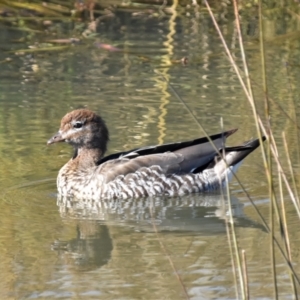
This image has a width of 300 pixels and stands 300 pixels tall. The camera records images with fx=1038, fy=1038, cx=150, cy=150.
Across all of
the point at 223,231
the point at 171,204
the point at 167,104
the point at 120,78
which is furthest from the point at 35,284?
the point at 120,78

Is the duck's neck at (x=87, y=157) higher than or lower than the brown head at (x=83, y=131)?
lower

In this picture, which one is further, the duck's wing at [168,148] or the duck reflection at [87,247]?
the duck's wing at [168,148]

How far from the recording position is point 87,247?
7.66 metres

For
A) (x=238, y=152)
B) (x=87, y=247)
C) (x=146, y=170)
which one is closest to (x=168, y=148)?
(x=146, y=170)

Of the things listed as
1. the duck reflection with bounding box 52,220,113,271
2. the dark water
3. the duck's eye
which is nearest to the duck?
the duck's eye

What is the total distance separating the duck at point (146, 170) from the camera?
9219 mm

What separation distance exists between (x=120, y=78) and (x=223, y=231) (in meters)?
5.13

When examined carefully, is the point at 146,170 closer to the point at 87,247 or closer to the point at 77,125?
the point at 77,125

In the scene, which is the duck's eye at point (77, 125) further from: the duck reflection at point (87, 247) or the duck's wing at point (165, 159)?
the duck reflection at point (87, 247)

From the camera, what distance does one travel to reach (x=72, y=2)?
15.3 meters

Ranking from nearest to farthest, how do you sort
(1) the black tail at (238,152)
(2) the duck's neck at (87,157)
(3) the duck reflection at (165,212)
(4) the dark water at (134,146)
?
(4) the dark water at (134,146) → (3) the duck reflection at (165,212) → (1) the black tail at (238,152) → (2) the duck's neck at (87,157)

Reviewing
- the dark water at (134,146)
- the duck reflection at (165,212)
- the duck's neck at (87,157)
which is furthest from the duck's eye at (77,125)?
the duck reflection at (165,212)

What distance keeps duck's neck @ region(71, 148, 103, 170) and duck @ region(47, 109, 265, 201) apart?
0.01m

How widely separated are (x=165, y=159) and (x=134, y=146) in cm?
86
